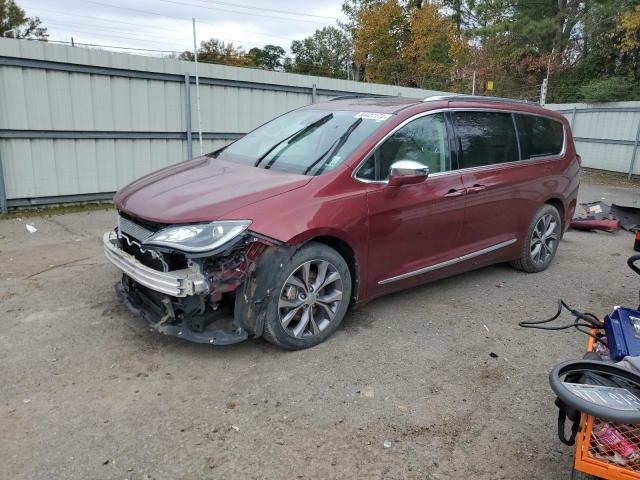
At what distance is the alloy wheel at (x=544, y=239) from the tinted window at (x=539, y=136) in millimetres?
709

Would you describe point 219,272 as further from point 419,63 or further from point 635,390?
point 419,63

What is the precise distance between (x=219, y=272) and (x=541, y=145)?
389 cm

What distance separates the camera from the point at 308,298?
3.55 m

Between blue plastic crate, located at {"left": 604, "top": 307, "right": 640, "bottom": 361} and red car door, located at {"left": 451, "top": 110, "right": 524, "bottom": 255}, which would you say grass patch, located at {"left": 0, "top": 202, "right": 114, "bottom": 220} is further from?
blue plastic crate, located at {"left": 604, "top": 307, "right": 640, "bottom": 361}

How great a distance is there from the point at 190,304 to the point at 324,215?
1065 mm

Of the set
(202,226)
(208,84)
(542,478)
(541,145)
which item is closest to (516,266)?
(541,145)

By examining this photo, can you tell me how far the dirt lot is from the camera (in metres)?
2.53

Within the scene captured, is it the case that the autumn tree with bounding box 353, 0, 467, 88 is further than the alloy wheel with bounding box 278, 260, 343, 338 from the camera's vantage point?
Yes

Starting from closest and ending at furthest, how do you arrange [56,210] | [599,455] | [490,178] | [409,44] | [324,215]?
[599,455] → [324,215] → [490,178] → [56,210] → [409,44]

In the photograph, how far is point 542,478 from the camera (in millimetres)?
2469

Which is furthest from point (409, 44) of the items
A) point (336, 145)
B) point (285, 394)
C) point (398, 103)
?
point (285, 394)

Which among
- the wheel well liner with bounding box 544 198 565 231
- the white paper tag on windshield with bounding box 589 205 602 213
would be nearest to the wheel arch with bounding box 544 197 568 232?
the wheel well liner with bounding box 544 198 565 231

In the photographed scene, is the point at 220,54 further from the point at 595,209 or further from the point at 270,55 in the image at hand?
the point at 595,209

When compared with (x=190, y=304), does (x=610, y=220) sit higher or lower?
lower
